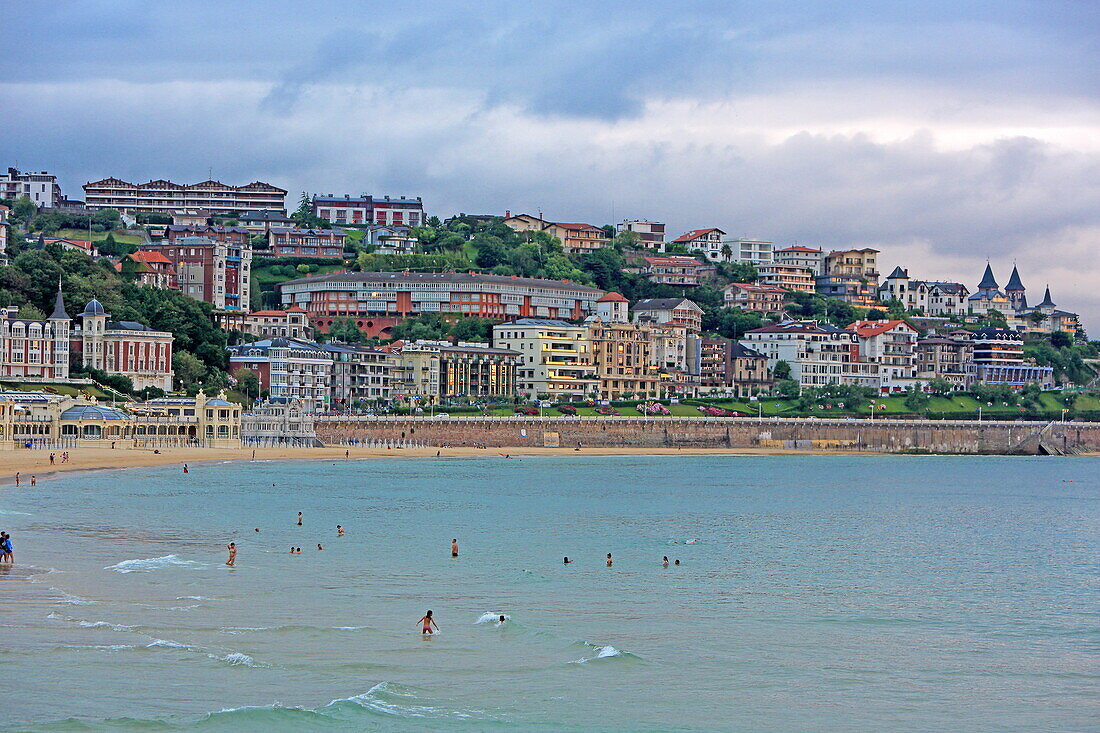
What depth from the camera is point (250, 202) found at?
186m

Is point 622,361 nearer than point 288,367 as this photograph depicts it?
No

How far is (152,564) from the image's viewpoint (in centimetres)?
3762

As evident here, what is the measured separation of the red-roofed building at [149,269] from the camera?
12888 cm

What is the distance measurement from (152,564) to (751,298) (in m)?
139

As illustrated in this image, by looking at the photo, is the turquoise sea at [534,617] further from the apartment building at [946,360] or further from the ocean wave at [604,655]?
the apartment building at [946,360]

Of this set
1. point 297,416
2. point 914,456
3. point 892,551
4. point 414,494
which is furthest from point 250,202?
point 892,551

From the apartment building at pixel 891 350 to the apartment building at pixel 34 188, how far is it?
4059 inches

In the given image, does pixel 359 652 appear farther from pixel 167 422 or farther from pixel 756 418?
pixel 756 418

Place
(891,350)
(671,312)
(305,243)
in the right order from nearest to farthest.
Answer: (671,312)
(891,350)
(305,243)

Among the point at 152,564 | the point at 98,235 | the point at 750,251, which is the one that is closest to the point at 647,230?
the point at 750,251

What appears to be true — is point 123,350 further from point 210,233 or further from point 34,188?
point 34,188

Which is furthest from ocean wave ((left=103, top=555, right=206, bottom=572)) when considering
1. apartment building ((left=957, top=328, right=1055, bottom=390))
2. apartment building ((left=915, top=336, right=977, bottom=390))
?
apartment building ((left=957, top=328, right=1055, bottom=390))

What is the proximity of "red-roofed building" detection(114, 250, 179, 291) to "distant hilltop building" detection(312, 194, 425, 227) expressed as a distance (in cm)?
5179

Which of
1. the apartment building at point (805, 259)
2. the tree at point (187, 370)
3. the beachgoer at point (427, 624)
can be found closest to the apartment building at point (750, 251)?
the apartment building at point (805, 259)
